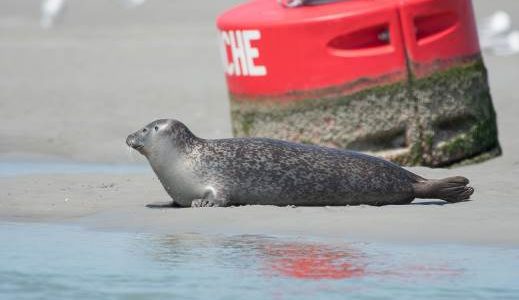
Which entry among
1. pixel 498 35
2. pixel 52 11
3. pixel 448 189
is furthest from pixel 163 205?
pixel 52 11

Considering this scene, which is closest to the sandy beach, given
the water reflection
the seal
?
the seal

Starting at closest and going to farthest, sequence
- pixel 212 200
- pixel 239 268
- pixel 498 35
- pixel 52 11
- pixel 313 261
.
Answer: pixel 239 268 < pixel 313 261 < pixel 212 200 < pixel 498 35 < pixel 52 11

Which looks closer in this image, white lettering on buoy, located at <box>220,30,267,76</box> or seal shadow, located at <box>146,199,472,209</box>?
seal shadow, located at <box>146,199,472,209</box>

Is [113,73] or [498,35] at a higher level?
[113,73]

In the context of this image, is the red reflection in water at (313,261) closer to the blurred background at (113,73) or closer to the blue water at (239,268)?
the blue water at (239,268)

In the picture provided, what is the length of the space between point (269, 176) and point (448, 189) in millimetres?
960

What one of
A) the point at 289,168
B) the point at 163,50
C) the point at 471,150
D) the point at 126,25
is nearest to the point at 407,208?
A: the point at 289,168

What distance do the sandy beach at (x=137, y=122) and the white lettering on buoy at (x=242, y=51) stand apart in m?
0.99

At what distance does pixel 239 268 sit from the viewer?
632 cm

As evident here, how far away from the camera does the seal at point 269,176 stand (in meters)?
7.90

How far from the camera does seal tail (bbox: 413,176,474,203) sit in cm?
801

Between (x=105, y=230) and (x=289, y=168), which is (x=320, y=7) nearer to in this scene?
(x=289, y=168)

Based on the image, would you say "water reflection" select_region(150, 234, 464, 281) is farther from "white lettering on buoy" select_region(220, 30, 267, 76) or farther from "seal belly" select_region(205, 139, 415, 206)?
"white lettering on buoy" select_region(220, 30, 267, 76)

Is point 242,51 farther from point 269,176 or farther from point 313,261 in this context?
point 313,261
